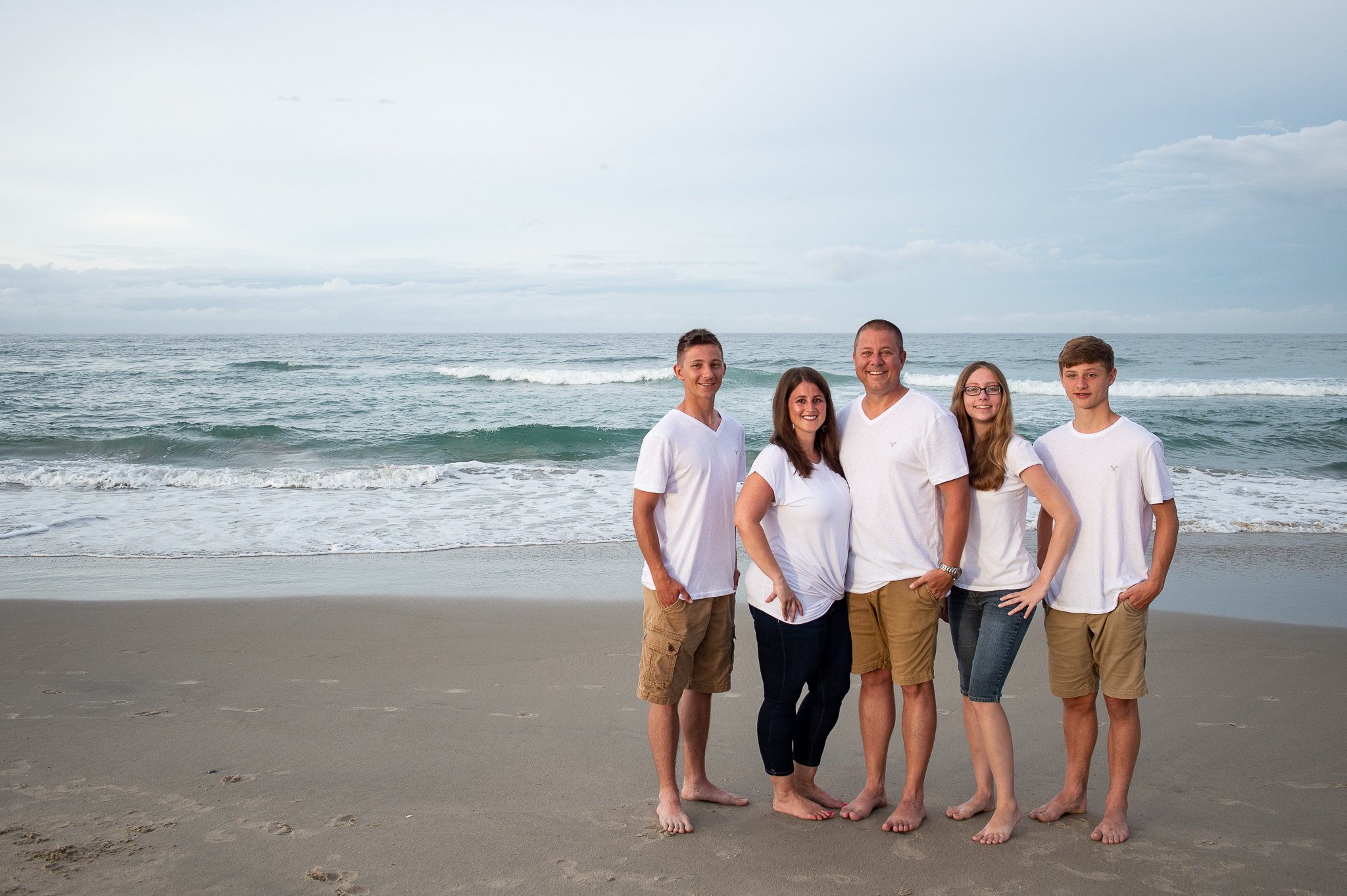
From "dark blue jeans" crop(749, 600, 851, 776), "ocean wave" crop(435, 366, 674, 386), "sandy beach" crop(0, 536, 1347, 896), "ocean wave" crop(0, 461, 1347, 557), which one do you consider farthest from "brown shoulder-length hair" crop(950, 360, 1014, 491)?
"ocean wave" crop(435, 366, 674, 386)

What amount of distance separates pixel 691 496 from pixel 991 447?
3.50 feet

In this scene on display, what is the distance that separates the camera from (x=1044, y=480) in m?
2.88

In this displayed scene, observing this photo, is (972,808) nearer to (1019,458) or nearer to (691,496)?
(1019,458)

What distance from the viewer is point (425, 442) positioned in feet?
54.3

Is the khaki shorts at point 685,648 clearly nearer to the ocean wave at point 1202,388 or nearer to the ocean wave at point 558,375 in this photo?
the ocean wave at point 1202,388

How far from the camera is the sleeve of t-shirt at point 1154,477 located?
2.85 metres

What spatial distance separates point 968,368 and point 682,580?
1.27 m

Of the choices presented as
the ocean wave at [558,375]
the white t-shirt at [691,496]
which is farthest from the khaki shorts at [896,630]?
the ocean wave at [558,375]

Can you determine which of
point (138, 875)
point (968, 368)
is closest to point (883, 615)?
point (968, 368)

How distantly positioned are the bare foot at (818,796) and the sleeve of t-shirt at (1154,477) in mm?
1584

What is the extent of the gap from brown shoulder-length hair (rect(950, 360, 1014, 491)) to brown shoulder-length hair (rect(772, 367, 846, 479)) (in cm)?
42

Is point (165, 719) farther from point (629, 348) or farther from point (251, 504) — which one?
point (629, 348)

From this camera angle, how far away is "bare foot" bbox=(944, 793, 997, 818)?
312 cm

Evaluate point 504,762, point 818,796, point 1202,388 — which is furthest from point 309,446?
point 1202,388
